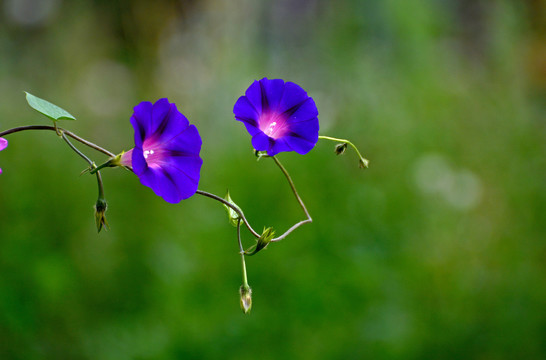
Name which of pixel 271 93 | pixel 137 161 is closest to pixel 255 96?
pixel 271 93

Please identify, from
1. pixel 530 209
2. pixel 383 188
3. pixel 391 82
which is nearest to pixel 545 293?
pixel 530 209

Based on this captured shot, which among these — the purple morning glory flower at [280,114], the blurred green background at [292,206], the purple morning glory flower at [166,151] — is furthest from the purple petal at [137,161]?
the blurred green background at [292,206]

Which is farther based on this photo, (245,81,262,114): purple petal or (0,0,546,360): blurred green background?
(0,0,546,360): blurred green background

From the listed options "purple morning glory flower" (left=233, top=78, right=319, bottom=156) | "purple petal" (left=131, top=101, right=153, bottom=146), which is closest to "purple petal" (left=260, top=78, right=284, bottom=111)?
"purple morning glory flower" (left=233, top=78, right=319, bottom=156)

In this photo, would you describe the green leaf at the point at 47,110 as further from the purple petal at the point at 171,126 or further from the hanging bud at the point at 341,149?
the hanging bud at the point at 341,149

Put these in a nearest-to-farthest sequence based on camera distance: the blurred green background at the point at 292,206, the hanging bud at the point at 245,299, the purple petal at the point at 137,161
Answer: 1. the purple petal at the point at 137,161
2. the hanging bud at the point at 245,299
3. the blurred green background at the point at 292,206

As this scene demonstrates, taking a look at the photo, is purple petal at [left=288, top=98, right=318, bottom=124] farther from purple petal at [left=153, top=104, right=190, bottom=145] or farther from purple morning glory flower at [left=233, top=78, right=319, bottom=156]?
purple petal at [left=153, top=104, right=190, bottom=145]

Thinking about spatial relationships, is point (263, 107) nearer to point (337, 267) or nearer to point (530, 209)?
point (337, 267)
